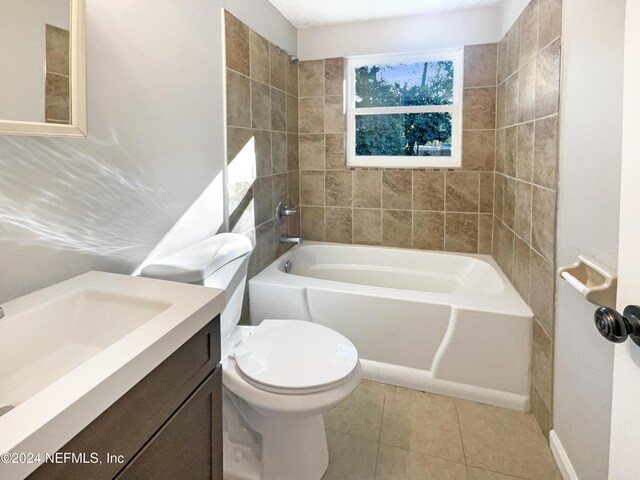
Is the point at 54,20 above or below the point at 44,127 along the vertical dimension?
above

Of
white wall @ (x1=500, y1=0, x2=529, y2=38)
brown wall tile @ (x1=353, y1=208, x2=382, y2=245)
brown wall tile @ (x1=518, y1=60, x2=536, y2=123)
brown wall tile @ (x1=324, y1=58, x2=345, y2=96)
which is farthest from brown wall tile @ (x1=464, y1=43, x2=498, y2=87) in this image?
brown wall tile @ (x1=353, y1=208, x2=382, y2=245)

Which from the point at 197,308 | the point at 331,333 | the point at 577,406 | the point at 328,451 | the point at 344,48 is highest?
the point at 344,48

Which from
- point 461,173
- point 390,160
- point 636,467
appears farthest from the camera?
point 390,160

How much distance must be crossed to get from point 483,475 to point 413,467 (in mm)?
270

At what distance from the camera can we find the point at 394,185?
2.93m

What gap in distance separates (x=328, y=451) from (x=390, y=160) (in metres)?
2.11

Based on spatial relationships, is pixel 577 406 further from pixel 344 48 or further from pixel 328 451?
pixel 344 48

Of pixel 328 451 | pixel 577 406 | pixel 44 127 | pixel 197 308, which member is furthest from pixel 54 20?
pixel 577 406

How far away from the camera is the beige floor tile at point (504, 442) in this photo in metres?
1.54

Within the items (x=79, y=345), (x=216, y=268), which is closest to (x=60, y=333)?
(x=79, y=345)

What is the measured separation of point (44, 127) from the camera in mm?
1040

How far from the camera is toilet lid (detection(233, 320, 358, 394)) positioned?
129 centimetres

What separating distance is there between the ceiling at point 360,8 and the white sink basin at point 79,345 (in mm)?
2195

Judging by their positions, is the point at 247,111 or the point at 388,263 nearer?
the point at 247,111
